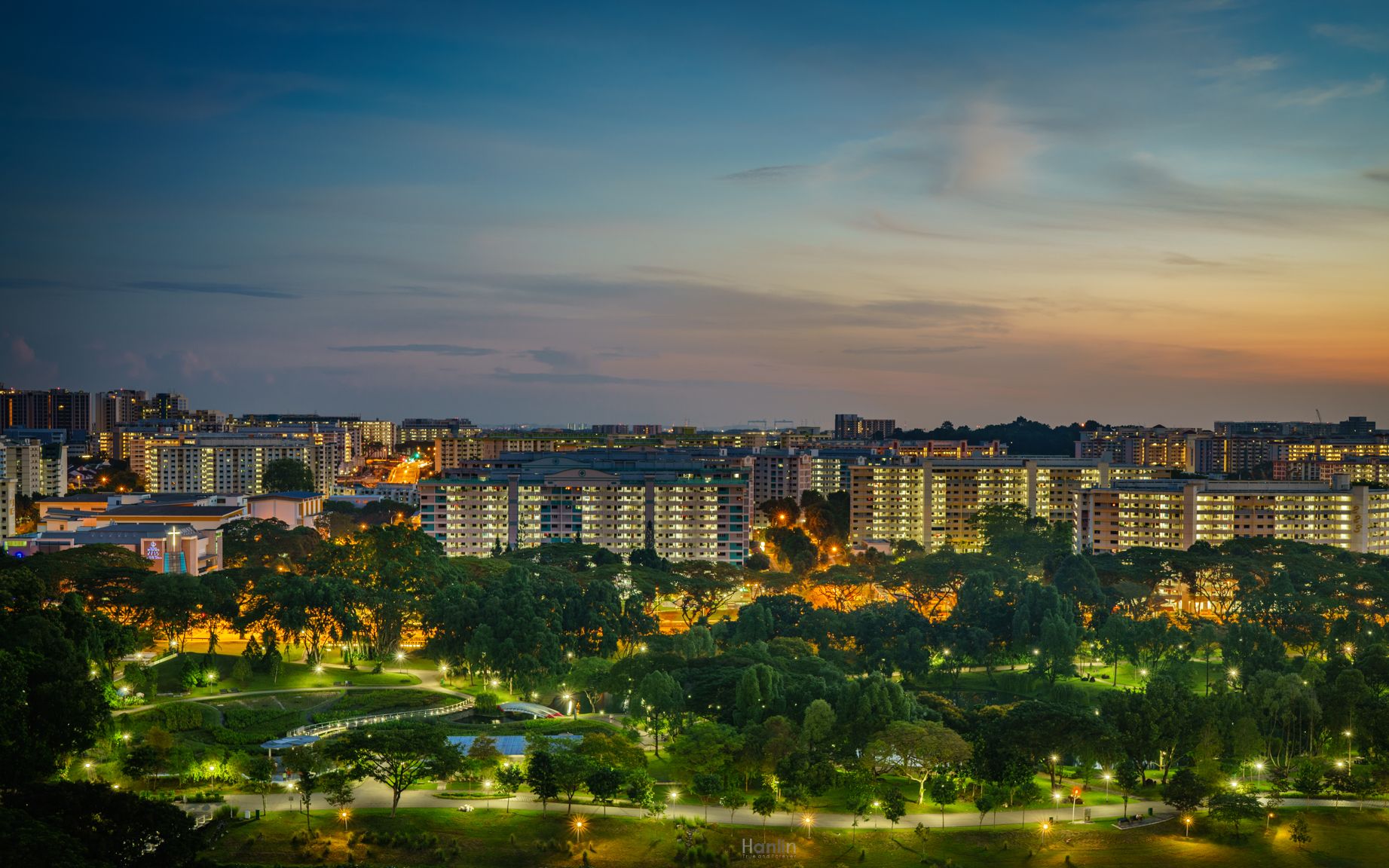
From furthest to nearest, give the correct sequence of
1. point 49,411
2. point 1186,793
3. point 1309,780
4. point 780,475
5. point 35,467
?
point 49,411, point 780,475, point 35,467, point 1309,780, point 1186,793

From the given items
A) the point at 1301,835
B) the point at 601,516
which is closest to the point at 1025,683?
the point at 1301,835

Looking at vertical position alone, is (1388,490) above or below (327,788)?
above

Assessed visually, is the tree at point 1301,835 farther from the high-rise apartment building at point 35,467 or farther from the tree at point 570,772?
the high-rise apartment building at point 35,467

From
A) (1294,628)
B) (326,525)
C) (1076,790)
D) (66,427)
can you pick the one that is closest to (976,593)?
(1294,628)

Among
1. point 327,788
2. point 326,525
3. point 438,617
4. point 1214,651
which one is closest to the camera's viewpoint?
point 327,788

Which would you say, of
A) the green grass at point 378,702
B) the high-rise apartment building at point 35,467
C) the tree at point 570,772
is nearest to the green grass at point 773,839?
the tree at point 570,772

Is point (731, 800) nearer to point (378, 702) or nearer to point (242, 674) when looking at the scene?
point (378, 702)

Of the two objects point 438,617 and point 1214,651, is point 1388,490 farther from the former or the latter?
point 438,617
